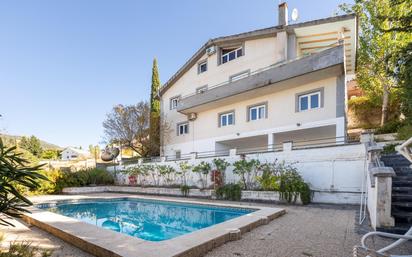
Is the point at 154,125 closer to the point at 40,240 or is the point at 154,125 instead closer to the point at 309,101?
the point at 309,101

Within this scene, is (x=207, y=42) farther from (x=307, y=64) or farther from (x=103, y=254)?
(x=103, y=254)

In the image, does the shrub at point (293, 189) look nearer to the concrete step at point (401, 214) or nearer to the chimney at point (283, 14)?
the concrete step at point (401, 214)

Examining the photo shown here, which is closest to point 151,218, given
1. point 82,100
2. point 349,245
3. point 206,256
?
point 206,256

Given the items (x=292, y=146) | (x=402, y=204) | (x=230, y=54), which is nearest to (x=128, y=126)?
(x=230, y=54)

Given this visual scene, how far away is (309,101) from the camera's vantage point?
14820mm

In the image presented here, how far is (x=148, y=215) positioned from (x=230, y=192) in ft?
14.2

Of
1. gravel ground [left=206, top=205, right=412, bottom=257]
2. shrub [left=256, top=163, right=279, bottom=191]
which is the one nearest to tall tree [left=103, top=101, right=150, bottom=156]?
shrub [left=256, top=163, right=279, bottom=191]

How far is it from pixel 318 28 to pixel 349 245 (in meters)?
14.9

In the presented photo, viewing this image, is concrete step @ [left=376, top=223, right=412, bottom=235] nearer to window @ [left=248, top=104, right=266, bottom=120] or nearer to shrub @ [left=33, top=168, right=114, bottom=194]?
window @ [left=248, top=104, right=266, bottom=120]

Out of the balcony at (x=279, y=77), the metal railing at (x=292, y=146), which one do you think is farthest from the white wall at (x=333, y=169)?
the balcony at (x=279, y=77)

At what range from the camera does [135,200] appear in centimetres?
1424

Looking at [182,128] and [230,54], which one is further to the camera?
[182,128]

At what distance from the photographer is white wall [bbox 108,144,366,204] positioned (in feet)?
33.5

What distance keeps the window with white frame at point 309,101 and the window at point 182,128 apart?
10.8 meters
